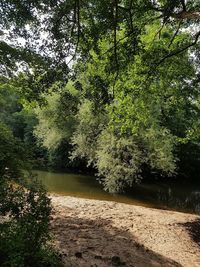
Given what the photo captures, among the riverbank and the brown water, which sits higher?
the brown water

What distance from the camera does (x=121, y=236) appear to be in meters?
9.27

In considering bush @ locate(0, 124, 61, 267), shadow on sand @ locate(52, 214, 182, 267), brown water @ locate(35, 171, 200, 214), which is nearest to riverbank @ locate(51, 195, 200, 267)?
shadow on sand @ locate(52, 214, 182, 267)

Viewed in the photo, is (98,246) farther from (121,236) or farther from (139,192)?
(139,192)

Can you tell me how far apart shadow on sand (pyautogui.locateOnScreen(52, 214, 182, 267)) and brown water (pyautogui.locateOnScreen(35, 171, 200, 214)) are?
664cm

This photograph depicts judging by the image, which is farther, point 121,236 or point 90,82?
point 90,82

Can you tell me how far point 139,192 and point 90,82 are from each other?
36.2 ft

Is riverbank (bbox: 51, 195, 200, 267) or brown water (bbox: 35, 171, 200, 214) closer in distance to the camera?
Answer: riverbank (bbox: 51, 195, 200, 267)

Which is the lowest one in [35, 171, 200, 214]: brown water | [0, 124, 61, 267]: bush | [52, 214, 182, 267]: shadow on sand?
[52, 214, 182, 267]: shadow on sand

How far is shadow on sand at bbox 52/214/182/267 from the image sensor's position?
710 centimetres

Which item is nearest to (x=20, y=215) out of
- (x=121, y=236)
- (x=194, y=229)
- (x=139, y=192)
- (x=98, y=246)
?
(x=98, y=246)

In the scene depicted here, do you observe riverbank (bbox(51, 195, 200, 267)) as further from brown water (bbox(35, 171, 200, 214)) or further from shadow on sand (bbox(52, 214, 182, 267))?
brown water (bbox(35, 171, 200, 214))

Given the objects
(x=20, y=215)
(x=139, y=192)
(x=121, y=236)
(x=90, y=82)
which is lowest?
(x=121, y=236)

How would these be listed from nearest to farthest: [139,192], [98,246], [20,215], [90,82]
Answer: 1. [20,215]
2. [98,246]
3. [90,82]
4. [139,192]

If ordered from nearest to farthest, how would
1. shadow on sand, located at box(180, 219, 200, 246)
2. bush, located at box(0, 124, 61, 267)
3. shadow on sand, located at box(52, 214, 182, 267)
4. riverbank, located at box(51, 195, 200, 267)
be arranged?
bush, located at box(0, 124, 61, 267)
shadow on sand, located at box(52, 214, 182, 267)
riverbank, located at box(51, 195, 200, 267)
shadow on sand, located at box(180, 219, 200, 246)
